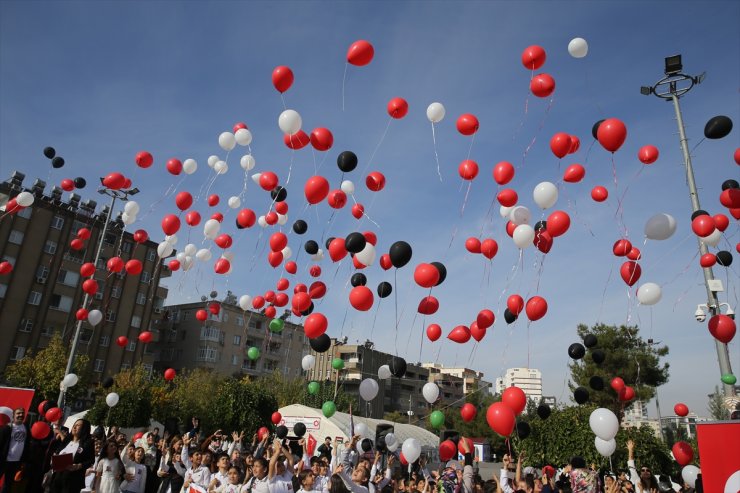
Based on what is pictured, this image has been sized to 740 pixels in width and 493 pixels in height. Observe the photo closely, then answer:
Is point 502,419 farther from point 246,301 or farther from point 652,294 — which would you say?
point 246,301

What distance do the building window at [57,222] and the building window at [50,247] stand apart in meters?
1.18

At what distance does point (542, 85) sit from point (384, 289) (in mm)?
4581

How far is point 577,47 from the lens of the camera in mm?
8227

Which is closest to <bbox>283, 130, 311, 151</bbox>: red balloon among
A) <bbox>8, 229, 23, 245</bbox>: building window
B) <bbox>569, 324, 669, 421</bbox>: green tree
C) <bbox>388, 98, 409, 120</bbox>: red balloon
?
<bbox>388, 98, 409, 120</bbox>: red balloon

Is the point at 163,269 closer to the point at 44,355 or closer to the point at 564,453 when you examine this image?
the point at 44,355

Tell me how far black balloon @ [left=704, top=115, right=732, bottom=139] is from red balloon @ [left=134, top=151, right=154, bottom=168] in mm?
10787

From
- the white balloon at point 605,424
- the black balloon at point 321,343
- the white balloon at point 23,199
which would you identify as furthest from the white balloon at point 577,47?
the white balloon at point 23,199

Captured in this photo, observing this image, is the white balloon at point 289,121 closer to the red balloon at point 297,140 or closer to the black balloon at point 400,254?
the red balloon at point 297,140

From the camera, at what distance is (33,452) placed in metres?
7.37

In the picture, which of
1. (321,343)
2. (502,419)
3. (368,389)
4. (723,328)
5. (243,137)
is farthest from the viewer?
(243,137)

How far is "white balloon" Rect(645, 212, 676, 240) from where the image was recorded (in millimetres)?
7680

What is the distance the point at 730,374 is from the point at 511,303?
369 cm

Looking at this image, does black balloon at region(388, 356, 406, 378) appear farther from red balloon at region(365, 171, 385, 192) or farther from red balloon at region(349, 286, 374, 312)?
red balloon at region(365, 171, 385, 192)

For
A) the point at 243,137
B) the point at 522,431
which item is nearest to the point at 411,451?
the point at 522,431
